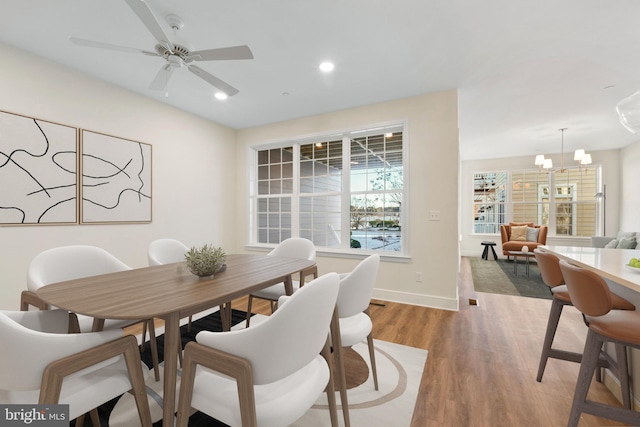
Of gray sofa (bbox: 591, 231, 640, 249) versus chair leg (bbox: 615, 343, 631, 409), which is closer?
chair leg (bbox: 615, 343, 631, 409)

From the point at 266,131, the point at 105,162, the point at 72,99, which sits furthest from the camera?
the point at 266,131

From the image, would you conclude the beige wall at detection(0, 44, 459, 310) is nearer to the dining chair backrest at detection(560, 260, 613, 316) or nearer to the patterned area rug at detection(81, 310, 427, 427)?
the patterned area rug at detection(81, 310, 427, 427)

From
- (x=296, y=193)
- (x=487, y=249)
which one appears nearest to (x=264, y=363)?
(x=296, y=193)

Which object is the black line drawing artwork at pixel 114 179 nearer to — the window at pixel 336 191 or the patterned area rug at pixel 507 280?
the window at pixel 336 191

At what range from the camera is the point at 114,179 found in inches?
124

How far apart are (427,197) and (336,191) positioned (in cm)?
135

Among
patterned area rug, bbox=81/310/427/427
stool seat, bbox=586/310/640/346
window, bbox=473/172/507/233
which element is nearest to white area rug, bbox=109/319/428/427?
patterned area rug, bbox=81/310/427/427

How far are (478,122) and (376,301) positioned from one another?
347 centimetres

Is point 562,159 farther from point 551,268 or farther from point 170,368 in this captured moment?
point 170,368

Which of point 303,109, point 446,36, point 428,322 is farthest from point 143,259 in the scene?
point 446,36

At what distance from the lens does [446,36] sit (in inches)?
91.2

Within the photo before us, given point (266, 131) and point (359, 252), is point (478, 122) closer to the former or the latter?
point (359, 252)

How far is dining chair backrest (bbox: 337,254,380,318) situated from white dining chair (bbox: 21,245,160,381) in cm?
131

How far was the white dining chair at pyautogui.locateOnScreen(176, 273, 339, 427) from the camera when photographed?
2.87 feet
